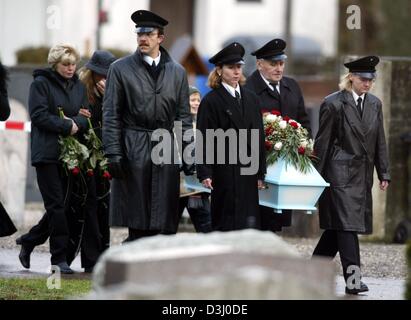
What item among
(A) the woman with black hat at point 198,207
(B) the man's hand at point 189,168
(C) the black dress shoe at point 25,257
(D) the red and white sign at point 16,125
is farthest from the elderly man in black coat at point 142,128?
(D) the red and white sign at point 16,125

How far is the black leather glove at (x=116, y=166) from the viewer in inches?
465

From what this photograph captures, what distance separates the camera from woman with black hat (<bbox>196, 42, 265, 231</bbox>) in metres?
11.9

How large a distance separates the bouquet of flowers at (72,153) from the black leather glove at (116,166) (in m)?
1.16

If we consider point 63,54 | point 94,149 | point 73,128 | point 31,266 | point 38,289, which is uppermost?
point 63,54

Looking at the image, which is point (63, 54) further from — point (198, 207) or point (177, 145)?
point (198, 207)

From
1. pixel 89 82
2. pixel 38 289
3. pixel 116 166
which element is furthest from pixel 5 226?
pixel 116 166

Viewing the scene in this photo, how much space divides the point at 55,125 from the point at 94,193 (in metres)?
0.84

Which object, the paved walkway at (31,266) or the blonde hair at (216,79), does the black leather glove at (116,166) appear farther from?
the paved walkway at (31,266)

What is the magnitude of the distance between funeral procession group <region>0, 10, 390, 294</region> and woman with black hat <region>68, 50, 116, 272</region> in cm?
1

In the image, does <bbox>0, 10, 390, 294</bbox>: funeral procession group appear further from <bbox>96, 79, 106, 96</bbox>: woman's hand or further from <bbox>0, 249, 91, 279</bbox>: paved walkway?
<bbox>0, 249, 91, 279</bbox>: paved walkway

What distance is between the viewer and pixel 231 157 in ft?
39.3

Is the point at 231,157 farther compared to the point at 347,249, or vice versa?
the point at 347,249

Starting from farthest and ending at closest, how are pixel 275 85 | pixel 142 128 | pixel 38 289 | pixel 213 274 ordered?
pixel 275 85
pixel 142 128
pixel 38 289
pixel 213 274

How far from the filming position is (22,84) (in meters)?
21.0
